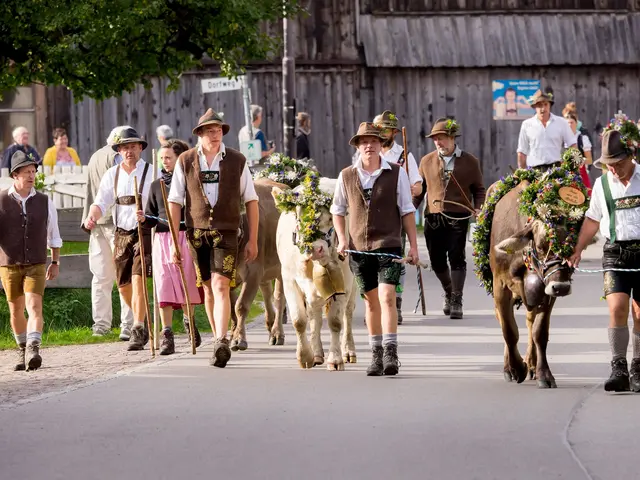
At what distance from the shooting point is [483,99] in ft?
103

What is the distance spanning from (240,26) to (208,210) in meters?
5.88

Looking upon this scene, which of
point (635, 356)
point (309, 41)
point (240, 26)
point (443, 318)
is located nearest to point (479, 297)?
point (443, 318)

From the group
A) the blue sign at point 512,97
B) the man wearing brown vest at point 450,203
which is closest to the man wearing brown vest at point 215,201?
the man wearing brown vest at point 450,203

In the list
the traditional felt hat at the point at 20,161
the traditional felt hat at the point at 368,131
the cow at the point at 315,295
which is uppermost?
the traditional felt hat at the point at 368,131

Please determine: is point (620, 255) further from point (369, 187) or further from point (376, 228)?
point (369, 187)

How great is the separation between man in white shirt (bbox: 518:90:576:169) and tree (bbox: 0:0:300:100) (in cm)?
360

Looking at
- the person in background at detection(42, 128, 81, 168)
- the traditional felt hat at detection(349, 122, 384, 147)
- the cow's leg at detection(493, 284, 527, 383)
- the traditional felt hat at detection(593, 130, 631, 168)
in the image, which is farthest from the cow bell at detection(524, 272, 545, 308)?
the person in background at detection(42, 128, 81, 168)

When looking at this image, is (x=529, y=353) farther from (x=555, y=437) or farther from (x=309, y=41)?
(x=309, y=41)

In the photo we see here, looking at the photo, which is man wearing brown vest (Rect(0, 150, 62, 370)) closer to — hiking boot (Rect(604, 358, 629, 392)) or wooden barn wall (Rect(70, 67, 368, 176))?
hiking boot (Rect(604, 358, 629, 392))

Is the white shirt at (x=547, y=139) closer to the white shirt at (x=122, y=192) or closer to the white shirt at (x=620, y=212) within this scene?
the white shirt at (x=122, y=192)

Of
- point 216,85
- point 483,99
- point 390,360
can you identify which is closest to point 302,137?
point 216,85

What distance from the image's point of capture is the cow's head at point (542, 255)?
11.3 meters

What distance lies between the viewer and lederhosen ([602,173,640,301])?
1118 cm

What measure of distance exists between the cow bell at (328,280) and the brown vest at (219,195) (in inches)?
34.1
